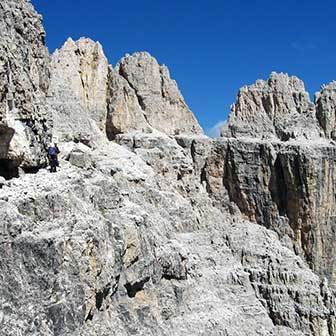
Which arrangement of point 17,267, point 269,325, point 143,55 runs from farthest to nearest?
point 143,55
point 269,325
point 17,267

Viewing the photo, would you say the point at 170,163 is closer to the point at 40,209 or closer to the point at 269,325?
the point at 269,325

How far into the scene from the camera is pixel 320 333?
53.5 m

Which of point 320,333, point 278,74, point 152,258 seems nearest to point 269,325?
point 320,333

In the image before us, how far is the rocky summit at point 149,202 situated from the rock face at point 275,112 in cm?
21

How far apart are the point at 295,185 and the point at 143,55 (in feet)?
86.1

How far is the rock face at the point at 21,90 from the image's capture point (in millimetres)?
27469

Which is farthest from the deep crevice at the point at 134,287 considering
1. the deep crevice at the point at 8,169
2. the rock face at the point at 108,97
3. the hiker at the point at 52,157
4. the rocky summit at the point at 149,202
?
the rock face at the point at 108,97

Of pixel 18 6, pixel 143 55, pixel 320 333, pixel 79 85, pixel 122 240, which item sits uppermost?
pixel 143 55

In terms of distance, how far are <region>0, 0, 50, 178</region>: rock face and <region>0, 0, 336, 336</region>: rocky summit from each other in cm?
10

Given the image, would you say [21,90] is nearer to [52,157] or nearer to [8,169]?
[52,157]

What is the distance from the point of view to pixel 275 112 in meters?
90.8

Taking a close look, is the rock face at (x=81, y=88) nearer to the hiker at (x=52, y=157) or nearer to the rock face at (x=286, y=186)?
the hiker at (x=52, y=157)

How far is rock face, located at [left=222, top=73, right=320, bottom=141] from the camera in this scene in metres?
88.8

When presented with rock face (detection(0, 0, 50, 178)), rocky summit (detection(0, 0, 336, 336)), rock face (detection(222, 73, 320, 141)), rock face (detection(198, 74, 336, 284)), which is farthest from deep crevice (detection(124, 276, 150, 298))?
rock face (detection(222, 73, 320, 141))
